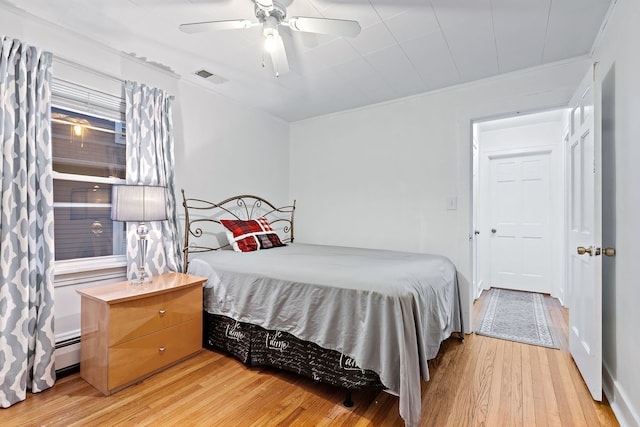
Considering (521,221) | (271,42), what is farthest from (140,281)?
(521,221)

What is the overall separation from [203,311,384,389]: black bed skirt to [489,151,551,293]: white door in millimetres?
3967

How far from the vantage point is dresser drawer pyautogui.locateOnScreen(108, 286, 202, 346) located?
6.45 feet

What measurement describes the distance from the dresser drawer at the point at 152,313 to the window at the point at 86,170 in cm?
63

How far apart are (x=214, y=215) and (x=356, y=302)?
212 centimetres

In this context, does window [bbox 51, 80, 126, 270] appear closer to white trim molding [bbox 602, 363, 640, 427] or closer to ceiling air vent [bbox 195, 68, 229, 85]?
ceiling air vent [bbox 195, 68, 229, 85]

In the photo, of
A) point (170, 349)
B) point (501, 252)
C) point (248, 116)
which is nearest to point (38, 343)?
point (170, 349)

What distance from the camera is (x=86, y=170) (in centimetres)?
240

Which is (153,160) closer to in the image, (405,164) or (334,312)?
(334,312)

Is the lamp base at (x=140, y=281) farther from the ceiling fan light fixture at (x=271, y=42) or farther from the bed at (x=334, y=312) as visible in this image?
the ceiling fan light fixture at (x=271, y=42)

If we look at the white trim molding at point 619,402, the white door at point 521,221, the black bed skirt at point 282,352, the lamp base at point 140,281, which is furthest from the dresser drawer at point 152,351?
the white door at point 521,221

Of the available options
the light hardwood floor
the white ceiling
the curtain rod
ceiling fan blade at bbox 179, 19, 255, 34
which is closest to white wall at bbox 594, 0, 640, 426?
the light hardwood floor

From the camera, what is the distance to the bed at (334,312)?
1.68 meters

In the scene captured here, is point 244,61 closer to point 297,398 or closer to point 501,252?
point 297,398

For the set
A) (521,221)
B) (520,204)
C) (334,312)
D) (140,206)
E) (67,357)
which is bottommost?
(67,357)
